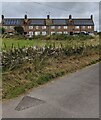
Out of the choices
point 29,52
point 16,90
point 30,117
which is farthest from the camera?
point 29,52

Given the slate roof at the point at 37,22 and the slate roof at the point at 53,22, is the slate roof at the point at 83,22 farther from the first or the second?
the slate roof at the point at 37,22

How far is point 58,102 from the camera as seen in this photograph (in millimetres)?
6840

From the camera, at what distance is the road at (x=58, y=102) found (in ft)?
19.5

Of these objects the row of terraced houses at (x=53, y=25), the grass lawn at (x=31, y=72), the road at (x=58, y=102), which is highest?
the row of terraced houses at (x=53, y=25)

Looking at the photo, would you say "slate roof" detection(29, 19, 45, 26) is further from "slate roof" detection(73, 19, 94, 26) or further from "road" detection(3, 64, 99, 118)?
"road" detection(3, 64, 99, 118)

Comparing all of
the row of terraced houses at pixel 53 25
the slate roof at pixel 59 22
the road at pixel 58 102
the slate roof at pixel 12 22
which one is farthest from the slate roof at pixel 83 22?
the road at pixel 58 102

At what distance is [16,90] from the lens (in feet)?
25.5

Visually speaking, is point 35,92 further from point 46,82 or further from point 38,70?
point 38,70

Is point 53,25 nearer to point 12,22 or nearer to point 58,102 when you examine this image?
point 12,22

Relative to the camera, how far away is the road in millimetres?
5930

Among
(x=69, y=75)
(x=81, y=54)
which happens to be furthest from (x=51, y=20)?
(x=69, y=75)

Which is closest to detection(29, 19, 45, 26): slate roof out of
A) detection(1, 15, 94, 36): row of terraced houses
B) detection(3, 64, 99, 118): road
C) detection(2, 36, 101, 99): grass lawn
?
detection(1, 15, 94, 36): row of terraced houses

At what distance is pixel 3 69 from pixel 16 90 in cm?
202

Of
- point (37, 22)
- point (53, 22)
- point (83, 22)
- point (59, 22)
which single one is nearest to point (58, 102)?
point (37, 22)
